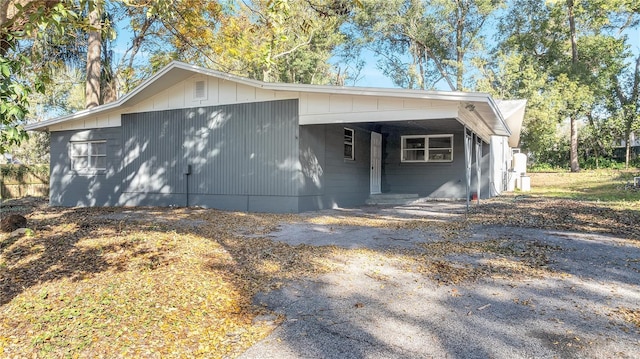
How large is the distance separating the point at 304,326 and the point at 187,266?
182cm

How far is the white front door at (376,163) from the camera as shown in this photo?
1277 centimetres

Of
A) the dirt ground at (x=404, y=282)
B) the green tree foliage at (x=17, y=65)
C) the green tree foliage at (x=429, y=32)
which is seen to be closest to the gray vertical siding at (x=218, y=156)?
the dirt ground at (x=404, y=282)

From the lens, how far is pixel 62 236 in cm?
588

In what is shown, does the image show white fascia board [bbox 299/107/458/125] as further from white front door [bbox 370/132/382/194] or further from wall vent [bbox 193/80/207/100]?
white front door [bbox 370/132/382/194]

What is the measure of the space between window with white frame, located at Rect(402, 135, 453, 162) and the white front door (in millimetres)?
847

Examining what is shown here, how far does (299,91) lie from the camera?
8750mm

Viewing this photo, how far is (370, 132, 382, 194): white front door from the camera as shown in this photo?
12773 mm

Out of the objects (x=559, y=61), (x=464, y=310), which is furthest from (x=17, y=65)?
(x=559, y=61)

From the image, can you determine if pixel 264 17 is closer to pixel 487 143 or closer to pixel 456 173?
pixel 456 173

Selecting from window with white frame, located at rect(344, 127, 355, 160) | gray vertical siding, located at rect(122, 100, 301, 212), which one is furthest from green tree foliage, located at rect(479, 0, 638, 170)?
gray vertical siding, located at rect(122, 100, 301, 212)

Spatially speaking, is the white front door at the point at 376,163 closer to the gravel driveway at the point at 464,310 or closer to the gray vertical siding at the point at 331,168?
the gray vertical siding at the point at 331,168

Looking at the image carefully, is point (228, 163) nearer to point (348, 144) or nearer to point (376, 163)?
point (348, 144)

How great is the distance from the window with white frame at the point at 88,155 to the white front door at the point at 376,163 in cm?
791

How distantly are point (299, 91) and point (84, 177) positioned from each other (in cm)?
737
